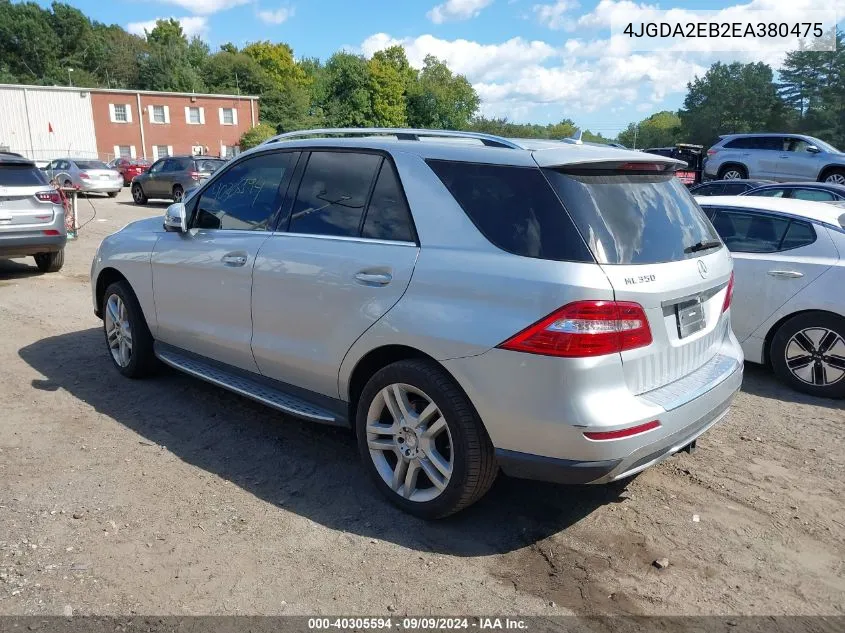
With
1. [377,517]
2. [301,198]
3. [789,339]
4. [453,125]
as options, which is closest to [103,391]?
[301,198]

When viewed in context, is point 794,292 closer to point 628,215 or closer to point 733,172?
point 628,215

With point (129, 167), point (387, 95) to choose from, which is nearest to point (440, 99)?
point (387, 95)

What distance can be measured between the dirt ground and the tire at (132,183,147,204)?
18938 mm

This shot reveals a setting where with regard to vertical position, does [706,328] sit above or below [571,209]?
below

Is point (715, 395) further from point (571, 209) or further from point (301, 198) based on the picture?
point (301, 198)

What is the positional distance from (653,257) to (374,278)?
134 cm

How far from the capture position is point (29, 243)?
9.19 m

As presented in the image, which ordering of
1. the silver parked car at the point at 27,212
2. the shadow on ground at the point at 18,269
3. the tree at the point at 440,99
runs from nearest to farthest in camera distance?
the silver parked car at the point at 27,212 → the shadow on ground at the point at 18,269 → the tree at the point at 440,99

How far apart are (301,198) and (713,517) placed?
9.50ft

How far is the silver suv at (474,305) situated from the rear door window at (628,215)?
0.01 metres

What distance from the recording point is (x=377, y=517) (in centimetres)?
343

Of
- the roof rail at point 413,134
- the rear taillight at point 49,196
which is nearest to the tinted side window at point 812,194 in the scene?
the roof rail at point 413,134

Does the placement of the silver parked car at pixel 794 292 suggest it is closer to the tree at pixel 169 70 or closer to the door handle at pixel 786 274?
the door handle at pixel 786 274

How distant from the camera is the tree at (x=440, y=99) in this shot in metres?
89.9
